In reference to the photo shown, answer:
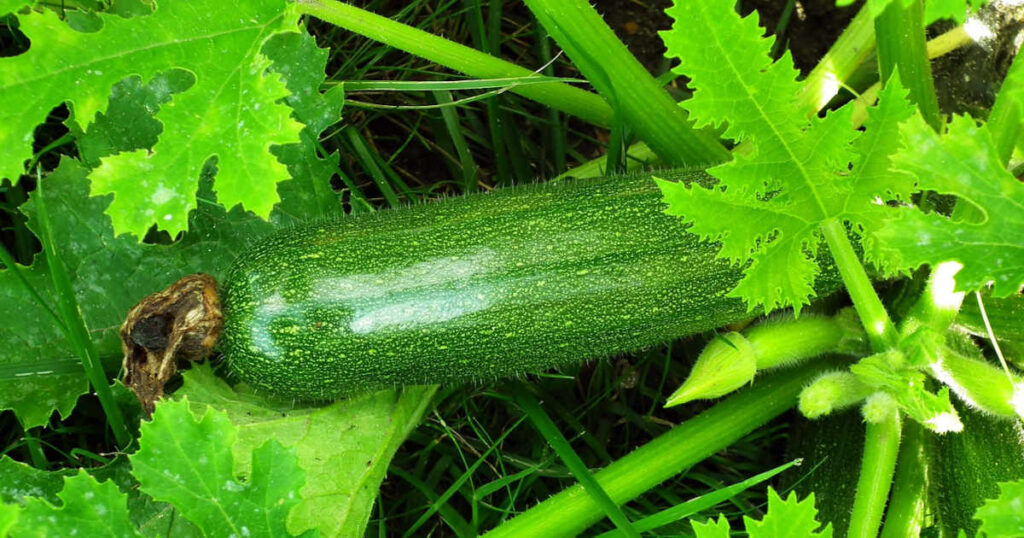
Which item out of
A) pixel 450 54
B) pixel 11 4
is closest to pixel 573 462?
pixel 450 54

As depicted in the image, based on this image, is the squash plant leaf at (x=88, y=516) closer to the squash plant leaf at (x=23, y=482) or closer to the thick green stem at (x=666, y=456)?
the squash plant leaf at (x=23, y=482)

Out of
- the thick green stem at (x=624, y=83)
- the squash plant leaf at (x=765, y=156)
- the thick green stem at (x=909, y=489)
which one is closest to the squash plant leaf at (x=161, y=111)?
the thick green stem at (x=624, y=83)

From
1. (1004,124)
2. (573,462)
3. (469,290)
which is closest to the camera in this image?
(1004,124)

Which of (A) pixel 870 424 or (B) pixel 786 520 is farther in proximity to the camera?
(A) pixel 870 424

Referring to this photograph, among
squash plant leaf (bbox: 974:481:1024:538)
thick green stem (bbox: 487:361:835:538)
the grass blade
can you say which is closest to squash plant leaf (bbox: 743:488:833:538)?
squash plant leaf (bbox: 974:481:1024:538)

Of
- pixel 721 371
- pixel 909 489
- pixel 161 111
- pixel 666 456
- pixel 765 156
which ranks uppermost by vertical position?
pixel 161 111

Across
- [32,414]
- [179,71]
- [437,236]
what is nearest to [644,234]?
[437,236]

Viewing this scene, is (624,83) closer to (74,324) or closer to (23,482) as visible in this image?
(74,324)

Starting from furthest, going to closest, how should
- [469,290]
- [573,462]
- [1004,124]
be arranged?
[573,462] < [469,290] < [1004,124]
